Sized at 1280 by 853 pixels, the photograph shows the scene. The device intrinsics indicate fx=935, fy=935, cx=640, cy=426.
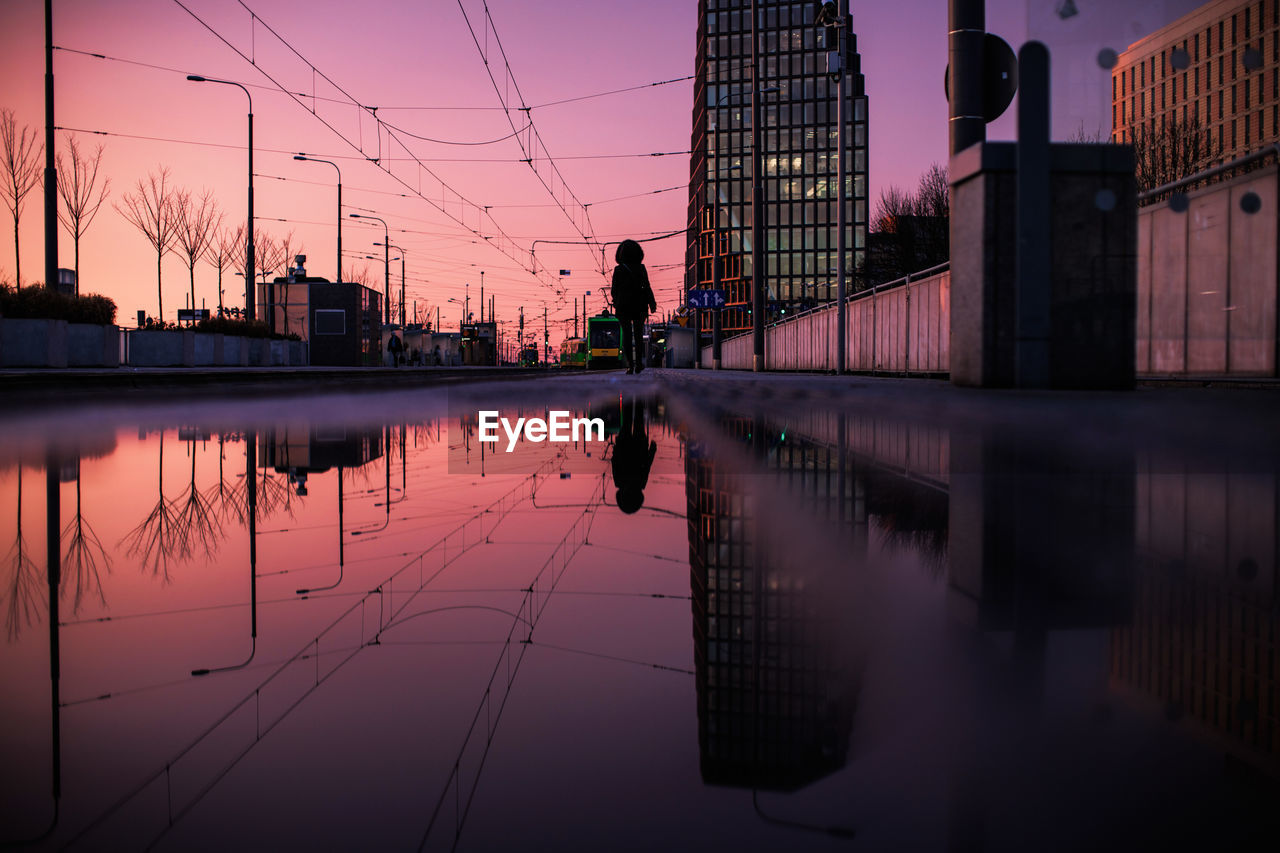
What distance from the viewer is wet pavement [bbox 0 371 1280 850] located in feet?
3.40

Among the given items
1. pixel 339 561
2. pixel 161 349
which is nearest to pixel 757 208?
pixel 161 349

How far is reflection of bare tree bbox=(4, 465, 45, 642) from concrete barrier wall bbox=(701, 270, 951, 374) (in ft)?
31.3

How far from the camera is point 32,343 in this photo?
23.4 metres

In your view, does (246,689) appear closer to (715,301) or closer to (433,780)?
(433,780)

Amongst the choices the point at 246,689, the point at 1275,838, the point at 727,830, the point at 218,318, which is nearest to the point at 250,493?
the point at 246,689

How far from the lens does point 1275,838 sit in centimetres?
94

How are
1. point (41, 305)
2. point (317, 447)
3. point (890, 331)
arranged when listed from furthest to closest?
point (41, 305) → point (890, 331) → point (317, 447)

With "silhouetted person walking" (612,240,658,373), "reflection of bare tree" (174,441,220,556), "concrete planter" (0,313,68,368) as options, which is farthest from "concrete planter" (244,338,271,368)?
"reflection of bare tree" (174,441,220,556)

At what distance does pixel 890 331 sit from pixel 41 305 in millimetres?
20972

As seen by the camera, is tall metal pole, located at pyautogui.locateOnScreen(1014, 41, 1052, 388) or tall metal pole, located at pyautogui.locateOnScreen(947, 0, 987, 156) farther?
tall metal pole, located at pyautogui.locateOnScreen(947, 0, 987, 156)

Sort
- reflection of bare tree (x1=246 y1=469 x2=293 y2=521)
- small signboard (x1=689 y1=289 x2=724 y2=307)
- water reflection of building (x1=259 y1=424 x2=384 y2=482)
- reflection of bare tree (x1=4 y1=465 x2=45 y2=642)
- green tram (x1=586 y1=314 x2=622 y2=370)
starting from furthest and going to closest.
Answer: green tram (x1=586 y1=314 x2=622 y2=370) → small signboard (x1=689 y1=289 x2=724 y2=307) → water reflection of building (x1=259 y1=424 x2=384 y2=482) → reflection of bare tree (x1=246 y1=469 x2=293 y2=521) → reflection of bare tree (x1=4 y1=465 x2=45 y2=642)

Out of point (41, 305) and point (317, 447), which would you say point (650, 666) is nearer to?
point (317, 447)

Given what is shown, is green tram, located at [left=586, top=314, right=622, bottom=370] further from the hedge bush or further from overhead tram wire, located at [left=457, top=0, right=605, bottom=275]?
the hedge bush

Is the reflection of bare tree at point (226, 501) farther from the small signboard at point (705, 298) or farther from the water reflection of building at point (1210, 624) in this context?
the small signboard at point (705, 298)
